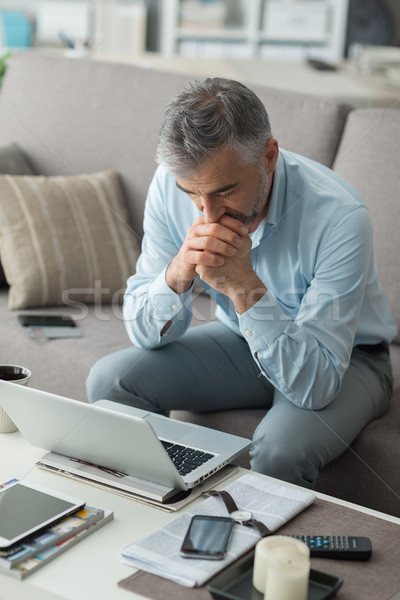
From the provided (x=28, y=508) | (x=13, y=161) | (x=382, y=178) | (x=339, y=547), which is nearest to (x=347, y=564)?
(x=339, y=547)

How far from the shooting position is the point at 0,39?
17.7 feet

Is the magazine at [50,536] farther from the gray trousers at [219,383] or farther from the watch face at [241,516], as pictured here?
the gray trousers at [219,383]

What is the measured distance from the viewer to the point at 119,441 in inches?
46.3

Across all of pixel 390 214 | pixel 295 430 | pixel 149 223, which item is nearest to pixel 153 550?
pixel 295 430

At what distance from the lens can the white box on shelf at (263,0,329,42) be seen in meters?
5.48

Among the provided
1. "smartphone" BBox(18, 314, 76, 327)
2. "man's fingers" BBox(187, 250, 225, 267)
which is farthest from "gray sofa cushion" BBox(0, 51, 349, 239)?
"man's fingers" BBox(187, 250, 225, 267)

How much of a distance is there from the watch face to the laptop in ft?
0.33

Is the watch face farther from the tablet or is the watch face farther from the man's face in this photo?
the man's face

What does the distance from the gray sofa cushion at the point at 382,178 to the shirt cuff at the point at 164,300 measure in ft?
1.89

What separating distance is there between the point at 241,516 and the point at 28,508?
30 cm

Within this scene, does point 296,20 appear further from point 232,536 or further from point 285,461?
point 232,536

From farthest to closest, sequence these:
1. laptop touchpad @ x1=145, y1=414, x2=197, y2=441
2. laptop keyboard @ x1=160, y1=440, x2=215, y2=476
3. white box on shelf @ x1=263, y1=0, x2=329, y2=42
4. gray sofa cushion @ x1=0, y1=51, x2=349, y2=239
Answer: white box on shelf @ x1=263, y1=0, x2=329, y2=42 < gray sofa cushion @ x1=0, y1=51, x2=349, y2=239 < laptop touchpad @ x1=145, y1=414, x2=197, y2=441 < laptop keyboard @ x1=160, y1=440, x2=215, y2=476

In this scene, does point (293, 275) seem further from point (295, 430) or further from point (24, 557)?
point (24, 557)

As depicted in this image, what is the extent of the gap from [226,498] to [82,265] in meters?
1.12
